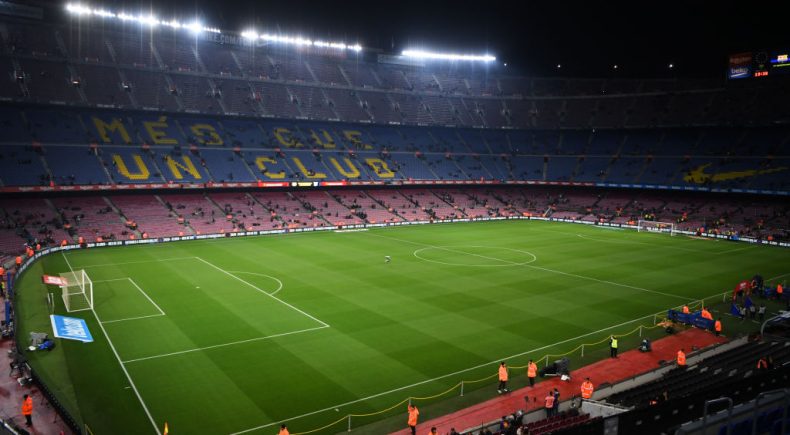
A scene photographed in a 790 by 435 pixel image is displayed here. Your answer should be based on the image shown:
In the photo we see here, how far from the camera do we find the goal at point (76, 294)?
27.7 m

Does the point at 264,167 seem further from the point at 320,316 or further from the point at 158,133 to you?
the point at 320,316

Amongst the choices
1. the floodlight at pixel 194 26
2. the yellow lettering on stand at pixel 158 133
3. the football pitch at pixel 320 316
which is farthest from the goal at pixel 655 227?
the floodlight at pixel 194 26

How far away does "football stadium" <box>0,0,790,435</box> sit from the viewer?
59.8ft

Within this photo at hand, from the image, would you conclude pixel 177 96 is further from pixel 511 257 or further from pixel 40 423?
pixel 40 423

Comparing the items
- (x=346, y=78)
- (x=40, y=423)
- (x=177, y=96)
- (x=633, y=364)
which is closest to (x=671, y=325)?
(x=633, y=364)

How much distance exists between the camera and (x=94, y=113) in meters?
63.2

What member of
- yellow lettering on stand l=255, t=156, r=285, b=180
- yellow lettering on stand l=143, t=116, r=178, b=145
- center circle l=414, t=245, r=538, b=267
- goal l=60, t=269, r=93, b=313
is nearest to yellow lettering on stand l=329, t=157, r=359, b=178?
yellow lettering on stand l=255, t=156, r=285, b=180

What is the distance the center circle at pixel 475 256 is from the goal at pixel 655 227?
82.8 feet

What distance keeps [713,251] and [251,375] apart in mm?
46354

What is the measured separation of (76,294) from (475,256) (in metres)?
29.5

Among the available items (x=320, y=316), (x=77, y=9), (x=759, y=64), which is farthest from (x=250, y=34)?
(x=759, y=64)

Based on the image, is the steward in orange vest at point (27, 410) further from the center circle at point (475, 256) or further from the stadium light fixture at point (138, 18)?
the stadium light fixture at point (138, 18)

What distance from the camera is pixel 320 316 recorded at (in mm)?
27516

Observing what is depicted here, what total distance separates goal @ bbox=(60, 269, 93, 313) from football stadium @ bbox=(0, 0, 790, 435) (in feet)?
1.07
